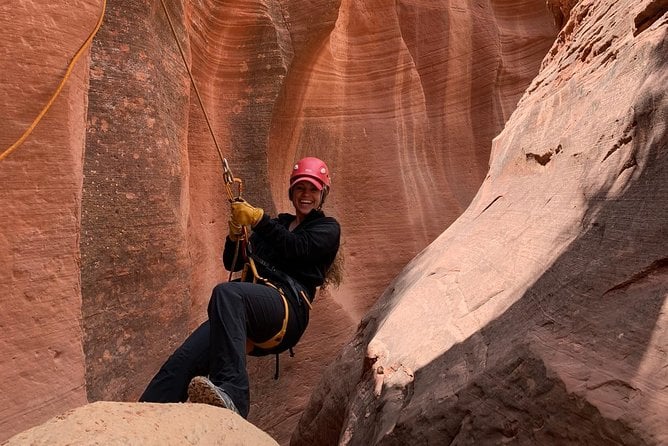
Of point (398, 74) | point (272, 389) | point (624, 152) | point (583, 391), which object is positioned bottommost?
point (272, 389)

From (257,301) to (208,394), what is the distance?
63cm

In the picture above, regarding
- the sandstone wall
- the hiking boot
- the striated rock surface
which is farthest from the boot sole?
the sandstone wall

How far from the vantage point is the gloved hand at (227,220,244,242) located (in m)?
3.45

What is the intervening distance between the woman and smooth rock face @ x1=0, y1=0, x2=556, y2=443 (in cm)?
84

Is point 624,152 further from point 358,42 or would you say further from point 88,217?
point 358,42

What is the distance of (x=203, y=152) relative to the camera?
5484 mm

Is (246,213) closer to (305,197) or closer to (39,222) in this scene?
(305,197)

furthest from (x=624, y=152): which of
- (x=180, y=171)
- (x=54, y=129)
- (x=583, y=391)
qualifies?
(x=180, y=171)

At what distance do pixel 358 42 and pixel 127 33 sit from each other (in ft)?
11.8

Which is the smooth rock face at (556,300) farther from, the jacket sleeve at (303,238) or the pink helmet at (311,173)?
the pink helmet at (311,173)

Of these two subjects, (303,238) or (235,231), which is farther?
(235,231)

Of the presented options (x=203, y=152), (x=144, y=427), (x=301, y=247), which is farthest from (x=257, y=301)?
(x=203, y=152)

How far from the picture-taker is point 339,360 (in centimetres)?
336

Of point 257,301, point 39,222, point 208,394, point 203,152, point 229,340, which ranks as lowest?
point 208,394
